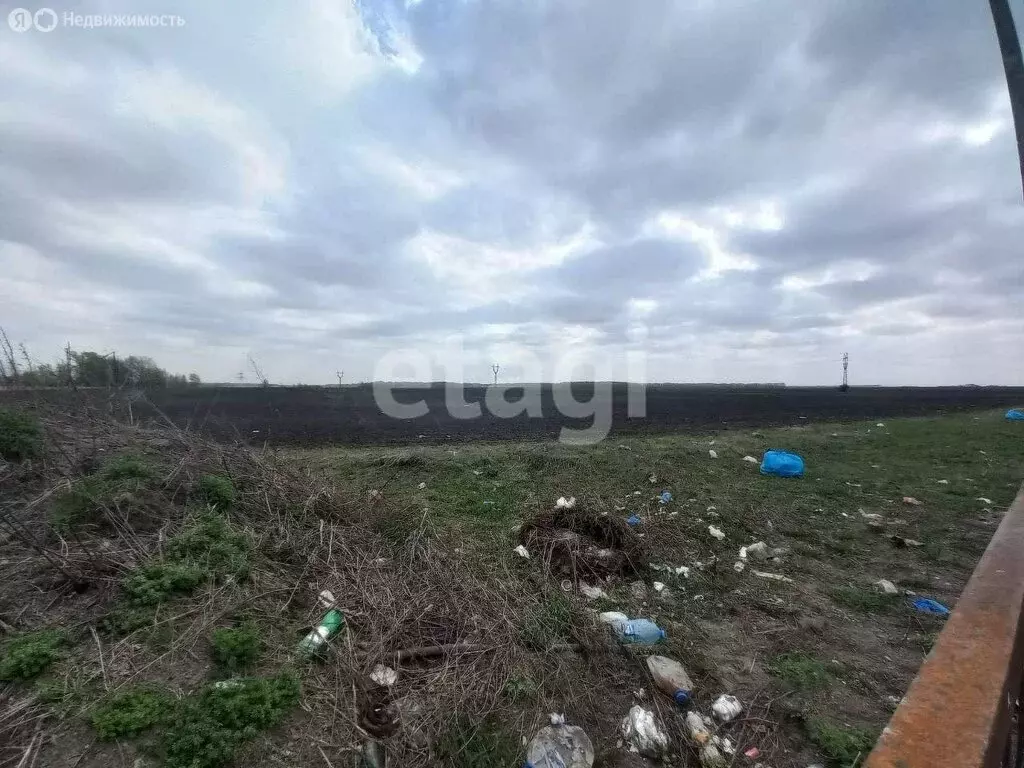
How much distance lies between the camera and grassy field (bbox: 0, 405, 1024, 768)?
2.15m

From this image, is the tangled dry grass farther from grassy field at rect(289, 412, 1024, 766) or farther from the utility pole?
the utility pole

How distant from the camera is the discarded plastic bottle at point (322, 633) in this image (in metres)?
2.63

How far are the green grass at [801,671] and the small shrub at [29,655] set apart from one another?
3.78 m

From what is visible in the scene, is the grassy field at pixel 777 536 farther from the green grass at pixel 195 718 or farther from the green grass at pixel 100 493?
the green grass at pixel 195 718

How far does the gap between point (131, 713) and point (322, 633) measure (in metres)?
0.89

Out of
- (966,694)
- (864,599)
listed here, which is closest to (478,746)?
(966,694)

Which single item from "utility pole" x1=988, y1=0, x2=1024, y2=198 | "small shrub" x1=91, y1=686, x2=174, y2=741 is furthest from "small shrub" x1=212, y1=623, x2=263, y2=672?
"utility pole" x1=988, y1=0, x2=1024, y2=198

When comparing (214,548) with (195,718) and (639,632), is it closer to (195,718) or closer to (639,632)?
(195,718)

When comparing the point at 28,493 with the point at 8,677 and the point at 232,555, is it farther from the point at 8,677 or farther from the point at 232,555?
the point at 8,677

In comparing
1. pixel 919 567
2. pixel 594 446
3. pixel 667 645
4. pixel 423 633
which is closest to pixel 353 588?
pixel 423 633

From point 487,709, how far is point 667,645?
4.41 ft

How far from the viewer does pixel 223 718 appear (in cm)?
205

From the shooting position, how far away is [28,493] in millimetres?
3637

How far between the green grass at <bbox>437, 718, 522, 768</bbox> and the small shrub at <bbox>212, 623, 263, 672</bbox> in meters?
1.06
